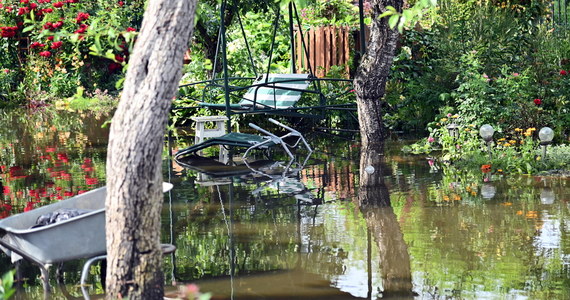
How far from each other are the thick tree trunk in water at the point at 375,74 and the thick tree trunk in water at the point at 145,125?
5.63 meters

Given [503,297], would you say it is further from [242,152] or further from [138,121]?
[242,152]

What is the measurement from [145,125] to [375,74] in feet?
20.1

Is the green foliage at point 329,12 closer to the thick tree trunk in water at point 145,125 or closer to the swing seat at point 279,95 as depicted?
the swing seat at point 279,95

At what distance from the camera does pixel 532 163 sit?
27.3 ft

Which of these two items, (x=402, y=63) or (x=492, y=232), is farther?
(x=402, y=63)

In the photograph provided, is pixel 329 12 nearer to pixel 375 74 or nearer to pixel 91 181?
pixel 375 74

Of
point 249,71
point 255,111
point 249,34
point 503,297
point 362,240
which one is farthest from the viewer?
point 249,34

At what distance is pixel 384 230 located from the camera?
247 inches

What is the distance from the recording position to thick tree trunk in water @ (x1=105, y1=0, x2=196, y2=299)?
3.98 meters

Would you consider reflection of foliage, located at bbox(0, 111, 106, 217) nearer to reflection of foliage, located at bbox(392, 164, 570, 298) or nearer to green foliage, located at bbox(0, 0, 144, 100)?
green foliage, located at bbox(0, 0, 144, 100)

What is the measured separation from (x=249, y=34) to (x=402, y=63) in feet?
11.3

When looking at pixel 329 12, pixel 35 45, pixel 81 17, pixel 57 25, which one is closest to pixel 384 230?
pixel 329 12

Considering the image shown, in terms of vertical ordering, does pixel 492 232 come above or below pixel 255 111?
below

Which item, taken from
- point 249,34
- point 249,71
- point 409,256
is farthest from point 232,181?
point 249,34
